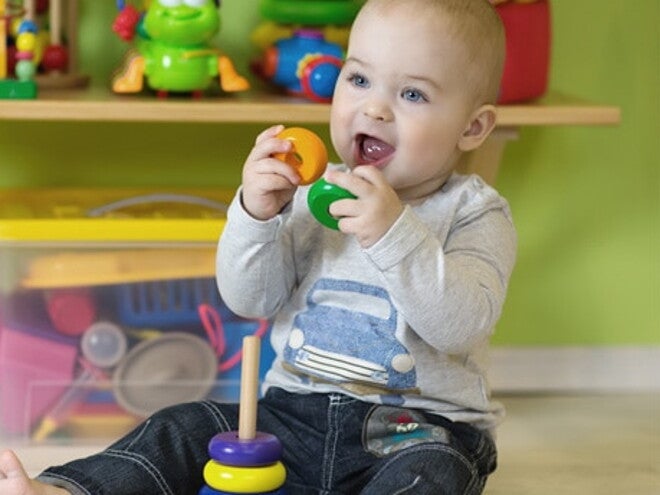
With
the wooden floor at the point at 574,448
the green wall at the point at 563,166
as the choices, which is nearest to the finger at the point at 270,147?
the wooden floor at the point at 574,448

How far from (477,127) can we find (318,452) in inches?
12.5

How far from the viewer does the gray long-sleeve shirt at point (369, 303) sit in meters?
1.23

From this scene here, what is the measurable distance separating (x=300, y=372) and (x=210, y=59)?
0.48 m

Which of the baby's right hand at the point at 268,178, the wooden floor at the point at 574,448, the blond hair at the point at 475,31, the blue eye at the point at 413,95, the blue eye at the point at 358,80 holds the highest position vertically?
the blond hair at the point at 475,31

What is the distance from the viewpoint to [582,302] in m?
1.93

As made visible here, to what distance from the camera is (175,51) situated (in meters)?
1.61

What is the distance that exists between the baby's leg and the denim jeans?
0.10 feet

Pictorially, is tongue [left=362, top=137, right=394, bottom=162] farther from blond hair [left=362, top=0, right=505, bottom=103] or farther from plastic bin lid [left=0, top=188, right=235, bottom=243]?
plastic bin lid [left=0, top=188, right=235, bottom=243]

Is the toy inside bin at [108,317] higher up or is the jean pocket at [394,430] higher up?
the jean pocket at [394,430]

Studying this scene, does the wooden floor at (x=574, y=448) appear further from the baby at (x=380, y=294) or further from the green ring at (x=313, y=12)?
the green ring at (x=313, y=12)

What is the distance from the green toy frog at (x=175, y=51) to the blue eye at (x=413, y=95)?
431 mm

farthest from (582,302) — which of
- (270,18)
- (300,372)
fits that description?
(300,372)

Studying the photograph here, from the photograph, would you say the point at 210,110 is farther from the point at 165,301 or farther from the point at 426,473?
the point at 426,473

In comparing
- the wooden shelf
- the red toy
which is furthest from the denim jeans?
the red toy
